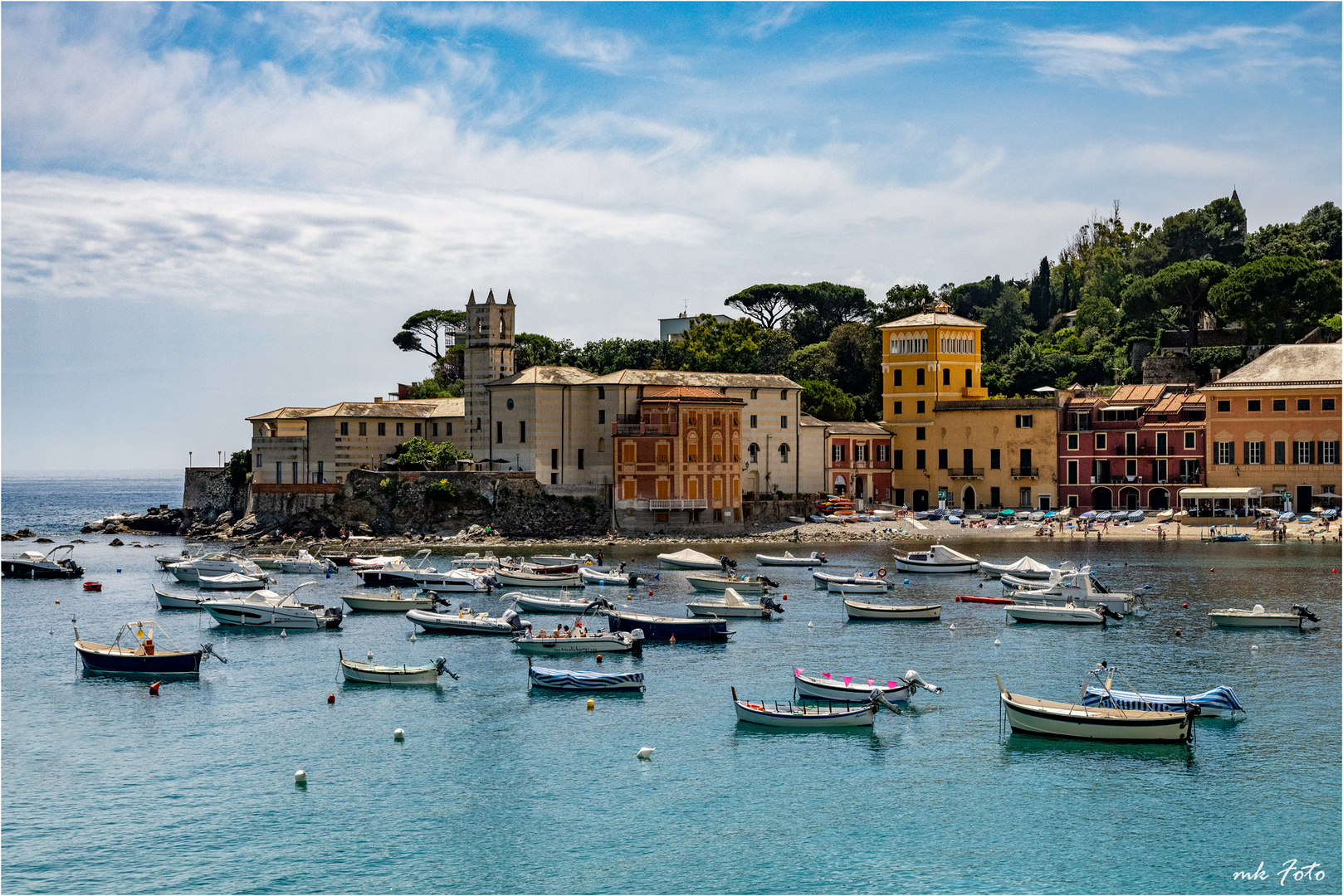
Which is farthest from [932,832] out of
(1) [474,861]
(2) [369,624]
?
(2) [369,624]

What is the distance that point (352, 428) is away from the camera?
98500 millimetres

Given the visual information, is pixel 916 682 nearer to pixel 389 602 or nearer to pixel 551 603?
pixel 551 603

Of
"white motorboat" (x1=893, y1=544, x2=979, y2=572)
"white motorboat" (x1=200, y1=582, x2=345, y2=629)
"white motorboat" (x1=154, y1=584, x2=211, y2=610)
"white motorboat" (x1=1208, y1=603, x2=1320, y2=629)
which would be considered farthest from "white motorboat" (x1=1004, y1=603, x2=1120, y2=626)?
"white motorboat" (x1=154, y1=584, x2=211, y2=610)

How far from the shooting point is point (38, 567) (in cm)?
7806

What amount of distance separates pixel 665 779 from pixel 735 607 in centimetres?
2533

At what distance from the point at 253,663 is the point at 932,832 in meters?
28.3

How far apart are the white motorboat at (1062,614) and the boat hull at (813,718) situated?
2079 centimetres

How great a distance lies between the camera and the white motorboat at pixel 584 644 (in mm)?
49781

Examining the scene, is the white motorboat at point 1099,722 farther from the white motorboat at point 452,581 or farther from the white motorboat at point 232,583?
the white motorboat at point 232,583

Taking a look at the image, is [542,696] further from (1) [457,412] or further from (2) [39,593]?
(1) [457,412]

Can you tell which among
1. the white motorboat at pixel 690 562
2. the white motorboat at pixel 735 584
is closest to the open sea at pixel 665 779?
the white motorboat at pixel 735 584

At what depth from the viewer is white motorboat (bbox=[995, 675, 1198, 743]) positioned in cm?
3641

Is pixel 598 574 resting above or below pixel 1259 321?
below

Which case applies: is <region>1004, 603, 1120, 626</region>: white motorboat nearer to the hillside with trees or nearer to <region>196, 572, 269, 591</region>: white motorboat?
<region>196, 572, 269, 591</region>: white motorboat
